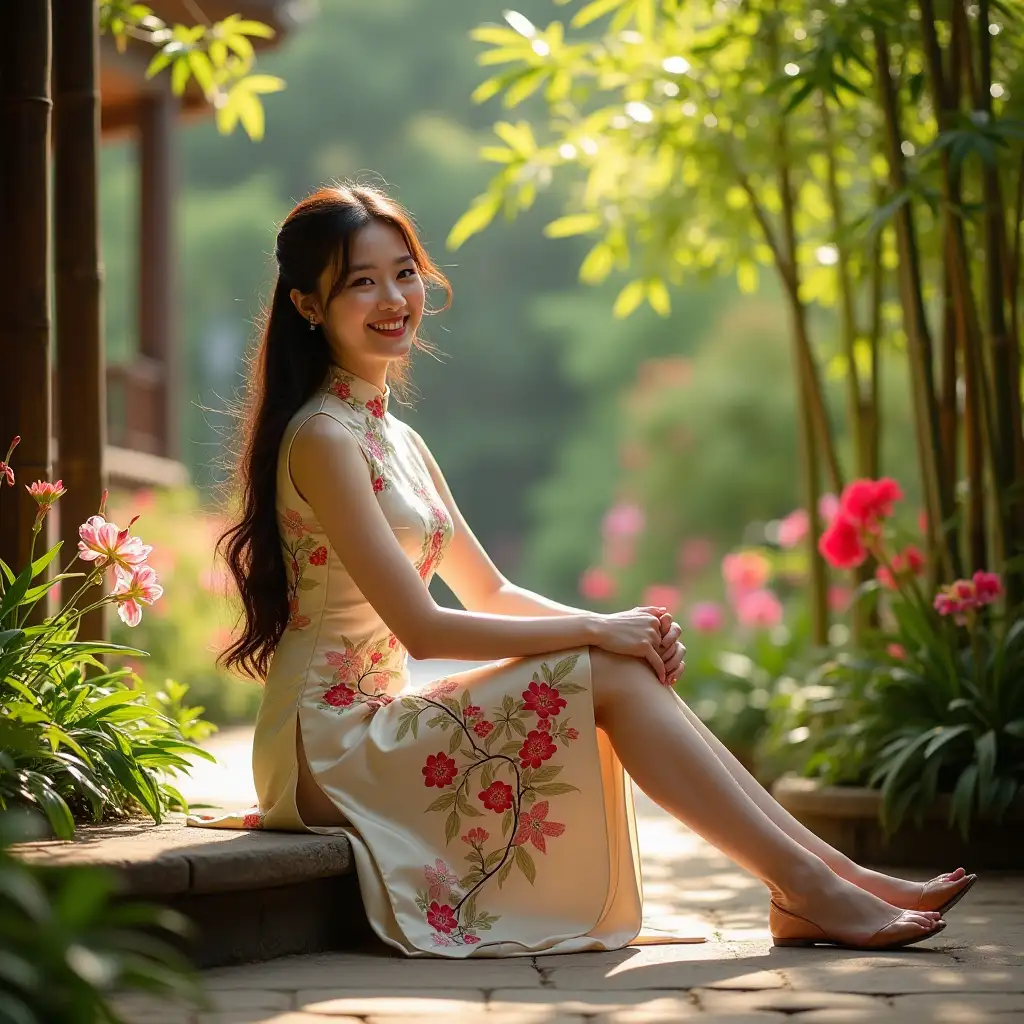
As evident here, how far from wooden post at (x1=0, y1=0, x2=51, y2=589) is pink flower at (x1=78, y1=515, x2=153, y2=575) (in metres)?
0.38

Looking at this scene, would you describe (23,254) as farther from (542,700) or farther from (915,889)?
(915,889)

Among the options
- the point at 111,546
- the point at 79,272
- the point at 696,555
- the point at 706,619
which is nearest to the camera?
the point at 111,546

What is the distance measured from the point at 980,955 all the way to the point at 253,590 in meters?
1.35

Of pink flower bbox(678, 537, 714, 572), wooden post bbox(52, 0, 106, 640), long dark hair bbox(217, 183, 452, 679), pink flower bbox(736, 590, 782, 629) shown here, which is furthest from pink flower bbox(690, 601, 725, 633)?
pink flower bbox(678, 537, 714, 572)

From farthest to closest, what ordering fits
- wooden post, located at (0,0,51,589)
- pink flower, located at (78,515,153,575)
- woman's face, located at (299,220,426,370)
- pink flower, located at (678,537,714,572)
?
pink flower, located at (678,537,714,572) → wooden post, located at (0,0,51,589) → woman's face, located at (299,220,426,370) → pink flower, located at (78,515,153,575)

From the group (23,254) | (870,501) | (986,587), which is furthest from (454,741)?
(870,501)

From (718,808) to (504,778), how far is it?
350mm

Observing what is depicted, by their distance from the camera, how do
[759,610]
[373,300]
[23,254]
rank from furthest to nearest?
[759,610] < [23,254] < [373,300]

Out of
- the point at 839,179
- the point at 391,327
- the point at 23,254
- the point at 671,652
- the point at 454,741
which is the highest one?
the point at 839,179

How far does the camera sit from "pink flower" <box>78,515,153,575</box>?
2.62 m

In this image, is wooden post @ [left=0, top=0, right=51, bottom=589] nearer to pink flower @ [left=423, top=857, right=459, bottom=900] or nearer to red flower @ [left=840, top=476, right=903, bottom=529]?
pink flower @ [left=423, top=857, right=459, bottom=900]

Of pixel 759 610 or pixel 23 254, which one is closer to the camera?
pixel 23 254

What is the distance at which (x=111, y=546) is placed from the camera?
8.63 ft

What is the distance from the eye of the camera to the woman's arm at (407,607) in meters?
2.52
